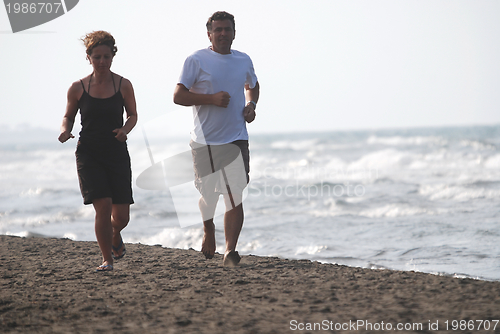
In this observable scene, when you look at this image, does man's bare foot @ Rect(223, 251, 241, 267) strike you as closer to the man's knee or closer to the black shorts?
the man's knee

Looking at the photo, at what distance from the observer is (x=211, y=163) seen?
13.0 feet

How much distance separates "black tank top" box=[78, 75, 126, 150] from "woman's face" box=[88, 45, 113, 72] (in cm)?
18

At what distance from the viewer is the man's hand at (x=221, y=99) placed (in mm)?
3758

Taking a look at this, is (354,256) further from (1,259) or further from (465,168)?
(465,168)

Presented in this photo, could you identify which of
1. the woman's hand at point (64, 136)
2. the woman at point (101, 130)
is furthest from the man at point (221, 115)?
the woman's hand at point (64, 136)

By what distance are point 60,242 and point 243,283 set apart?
279cm

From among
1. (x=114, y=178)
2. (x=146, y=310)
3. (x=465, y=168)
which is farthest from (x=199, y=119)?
(x=465, y=168)

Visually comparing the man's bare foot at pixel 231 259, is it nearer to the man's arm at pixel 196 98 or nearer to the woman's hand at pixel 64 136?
the man's arm at pixel 196 98

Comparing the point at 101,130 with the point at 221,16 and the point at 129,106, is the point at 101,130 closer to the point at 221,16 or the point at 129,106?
the point at 129,106

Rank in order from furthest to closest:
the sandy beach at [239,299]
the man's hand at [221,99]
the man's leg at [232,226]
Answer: the man's leg at [232,226] → the man's hand at [221,99] → the sandy beach at [239,299]

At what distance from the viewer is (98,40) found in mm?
3635

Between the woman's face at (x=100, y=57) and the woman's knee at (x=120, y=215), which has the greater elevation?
the woman's face at (x=100, y=57)

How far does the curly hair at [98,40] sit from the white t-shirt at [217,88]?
0.56 metres

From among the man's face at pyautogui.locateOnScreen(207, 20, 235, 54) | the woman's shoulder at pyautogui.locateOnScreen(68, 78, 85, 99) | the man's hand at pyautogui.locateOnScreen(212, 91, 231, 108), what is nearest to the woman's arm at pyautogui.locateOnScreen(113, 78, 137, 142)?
the woman's shoulder at pyautogui.locateOnScreen(68, 78, 85, 99)
